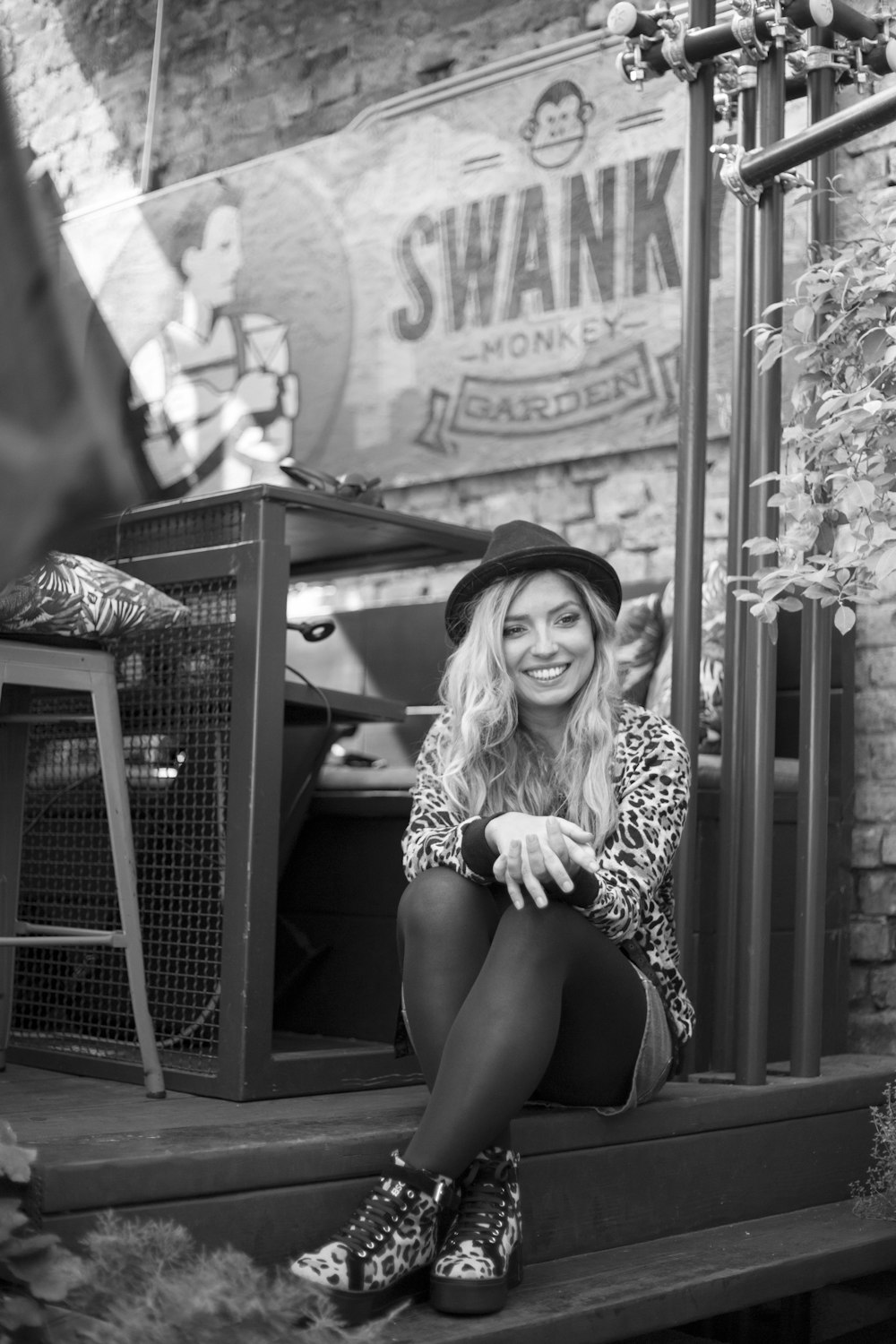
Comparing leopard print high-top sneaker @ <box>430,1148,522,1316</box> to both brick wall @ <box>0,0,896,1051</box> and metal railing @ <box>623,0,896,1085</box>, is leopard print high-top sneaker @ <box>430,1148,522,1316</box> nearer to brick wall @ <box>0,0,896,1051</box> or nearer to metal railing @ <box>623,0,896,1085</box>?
metal railing @ <box>623,0,896,1085</box>

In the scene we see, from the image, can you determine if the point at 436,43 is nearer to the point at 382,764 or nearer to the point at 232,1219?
the point at 382,764

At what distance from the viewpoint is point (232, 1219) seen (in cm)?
177

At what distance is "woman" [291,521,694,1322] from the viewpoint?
1.77m

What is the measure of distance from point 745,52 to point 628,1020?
1.66 meters

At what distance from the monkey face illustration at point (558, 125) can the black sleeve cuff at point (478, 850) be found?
2.43 metres

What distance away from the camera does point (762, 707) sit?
2.53 metres

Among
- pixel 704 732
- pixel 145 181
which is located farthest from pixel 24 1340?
pixel 145 181

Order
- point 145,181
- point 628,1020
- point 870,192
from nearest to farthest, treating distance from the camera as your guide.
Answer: point 628,1020 → point 870,192 → point 145,181

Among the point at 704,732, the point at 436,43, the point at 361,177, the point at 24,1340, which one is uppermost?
the point at 436,43

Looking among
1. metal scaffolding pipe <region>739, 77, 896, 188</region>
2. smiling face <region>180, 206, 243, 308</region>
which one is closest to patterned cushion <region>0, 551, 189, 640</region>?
metal scaffolding pipe <region>739, 77, 896, 188</region>

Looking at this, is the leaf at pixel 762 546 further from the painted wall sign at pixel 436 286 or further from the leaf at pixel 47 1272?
the painted wall sign at pixel 436 286

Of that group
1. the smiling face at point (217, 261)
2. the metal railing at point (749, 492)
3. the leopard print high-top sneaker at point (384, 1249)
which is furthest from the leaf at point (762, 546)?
the smiling face at point (217, 261)

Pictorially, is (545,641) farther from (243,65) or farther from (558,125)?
(243,65)

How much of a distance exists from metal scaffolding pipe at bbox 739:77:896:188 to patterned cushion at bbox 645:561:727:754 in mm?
738
